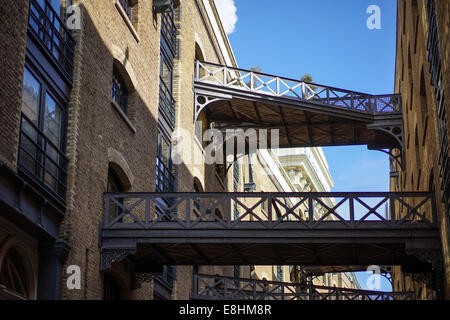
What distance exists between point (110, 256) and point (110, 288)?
1.52 m

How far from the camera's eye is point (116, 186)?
1881cm

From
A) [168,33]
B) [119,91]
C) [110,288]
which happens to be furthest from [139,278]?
[168,33]

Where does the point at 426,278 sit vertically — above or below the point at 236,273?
below

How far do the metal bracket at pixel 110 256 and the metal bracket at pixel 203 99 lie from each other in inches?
376

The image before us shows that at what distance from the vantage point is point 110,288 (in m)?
18.1

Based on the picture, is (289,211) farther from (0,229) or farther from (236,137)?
(236,137)

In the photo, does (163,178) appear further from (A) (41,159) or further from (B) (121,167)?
(A) (41,159)

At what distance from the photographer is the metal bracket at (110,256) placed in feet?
55.1

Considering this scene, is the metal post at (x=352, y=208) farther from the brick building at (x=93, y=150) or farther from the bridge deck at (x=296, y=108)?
the bridge deck at (x=296, y=108)

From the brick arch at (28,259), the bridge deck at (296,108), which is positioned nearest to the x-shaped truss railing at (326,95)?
the bridge deck at (296,108)

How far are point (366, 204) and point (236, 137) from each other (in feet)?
42.7

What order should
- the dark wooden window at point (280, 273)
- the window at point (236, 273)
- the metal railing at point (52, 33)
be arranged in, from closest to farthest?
the metal railing at point (52, 33) < the window at point (236, 273) < the dark wooden window at point (280, 273)

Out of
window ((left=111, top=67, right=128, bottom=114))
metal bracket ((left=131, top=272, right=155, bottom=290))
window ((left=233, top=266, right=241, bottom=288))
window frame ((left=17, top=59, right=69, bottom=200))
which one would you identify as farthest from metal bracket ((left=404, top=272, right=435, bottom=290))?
window ((left=233, top=266, right=241, bottom=288))

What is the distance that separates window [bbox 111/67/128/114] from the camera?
19.1 metres
